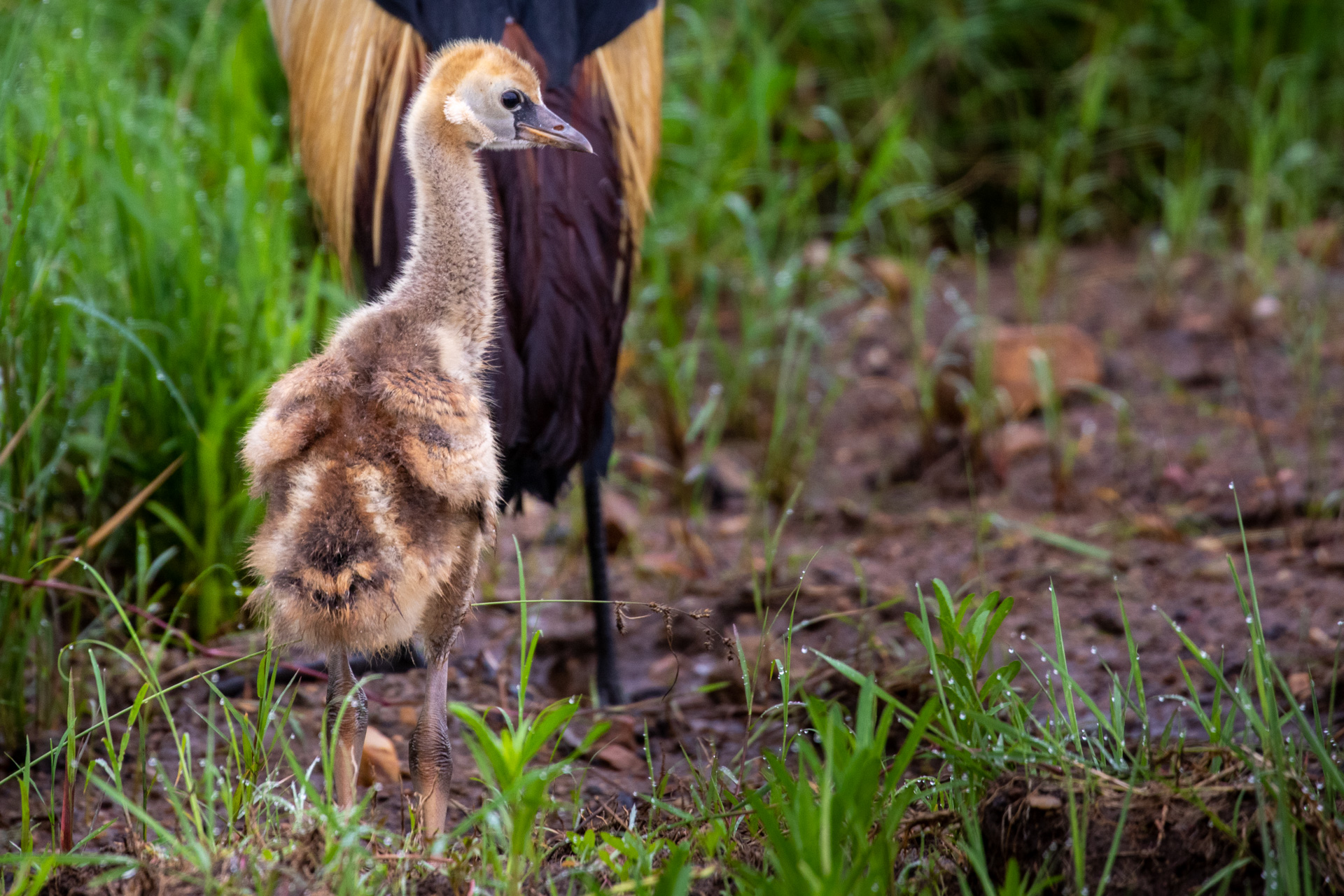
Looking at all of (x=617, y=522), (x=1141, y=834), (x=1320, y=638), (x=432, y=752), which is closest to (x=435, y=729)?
(x=432, y=752)

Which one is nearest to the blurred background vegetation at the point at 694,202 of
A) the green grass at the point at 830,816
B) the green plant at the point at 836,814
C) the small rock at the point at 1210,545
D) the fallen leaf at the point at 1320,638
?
the green grass at the point at 830,816

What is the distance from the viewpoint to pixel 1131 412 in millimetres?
3943

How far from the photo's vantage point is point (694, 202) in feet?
13.4

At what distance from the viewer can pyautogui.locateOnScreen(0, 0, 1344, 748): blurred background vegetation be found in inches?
103

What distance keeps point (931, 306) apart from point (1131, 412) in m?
0.96

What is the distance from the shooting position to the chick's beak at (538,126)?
6.02 ft

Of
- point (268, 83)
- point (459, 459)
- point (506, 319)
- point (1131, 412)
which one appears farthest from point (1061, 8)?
point (459, 459)

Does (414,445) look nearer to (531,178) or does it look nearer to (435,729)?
(435,729)

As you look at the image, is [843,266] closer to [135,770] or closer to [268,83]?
[268,83]

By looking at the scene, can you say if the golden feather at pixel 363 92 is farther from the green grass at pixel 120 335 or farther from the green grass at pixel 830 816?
the green grass at pixel 830 816

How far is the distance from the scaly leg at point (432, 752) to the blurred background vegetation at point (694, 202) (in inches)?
22.0

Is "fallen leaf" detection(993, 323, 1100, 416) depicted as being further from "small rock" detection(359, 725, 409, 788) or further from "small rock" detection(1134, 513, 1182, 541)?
"small rock" detection(359, 725, 409, 788)

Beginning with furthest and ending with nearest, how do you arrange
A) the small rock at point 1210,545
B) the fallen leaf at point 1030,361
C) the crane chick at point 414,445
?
the fallen leaf at point 1030,361 < the small rock at point 1210,545 < the crane chick at point 414,445

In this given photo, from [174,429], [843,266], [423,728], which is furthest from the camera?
[843,266]
